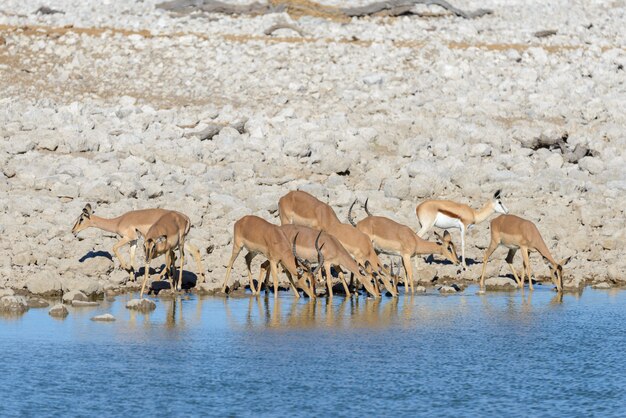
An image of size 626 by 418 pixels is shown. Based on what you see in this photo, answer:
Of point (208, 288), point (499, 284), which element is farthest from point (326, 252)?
point (499, 284)

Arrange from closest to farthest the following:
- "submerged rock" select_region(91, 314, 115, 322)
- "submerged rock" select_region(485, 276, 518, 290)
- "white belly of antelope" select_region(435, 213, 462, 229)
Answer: "submerged rock" select_region(91, 314, 115, 322)
"submerged rock" select_region(485, 276, 518, 290)
"white belly of antelope" select_region(435, 213, 462, 229)

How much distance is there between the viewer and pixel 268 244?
14.7 metres

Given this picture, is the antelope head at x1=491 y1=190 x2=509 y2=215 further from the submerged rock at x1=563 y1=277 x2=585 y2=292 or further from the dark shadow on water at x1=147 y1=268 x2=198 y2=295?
the dark shadow on water at x1=147 y1=268 x2=198 y2=295

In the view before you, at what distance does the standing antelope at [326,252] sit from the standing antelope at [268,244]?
17 centimetres

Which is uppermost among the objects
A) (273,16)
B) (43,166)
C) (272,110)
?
(273,16)

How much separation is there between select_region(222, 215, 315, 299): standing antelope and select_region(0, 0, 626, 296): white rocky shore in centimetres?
95

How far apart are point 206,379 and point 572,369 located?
325 cm

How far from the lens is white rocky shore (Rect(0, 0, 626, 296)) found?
1766 centimetres

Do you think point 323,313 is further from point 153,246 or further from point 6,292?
point 6,292

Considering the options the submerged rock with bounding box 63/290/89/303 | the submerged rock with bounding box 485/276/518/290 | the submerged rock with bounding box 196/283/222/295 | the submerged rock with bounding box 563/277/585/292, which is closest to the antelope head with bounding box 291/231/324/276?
the submerged rock with bounding box 196/283/222/295

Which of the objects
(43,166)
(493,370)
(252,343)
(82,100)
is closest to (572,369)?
(493,370)

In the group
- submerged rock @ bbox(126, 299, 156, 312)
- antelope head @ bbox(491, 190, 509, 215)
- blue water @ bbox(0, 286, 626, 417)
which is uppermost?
antelope head @ bbox(491, 190, 509, 215)

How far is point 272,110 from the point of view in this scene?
2330cm

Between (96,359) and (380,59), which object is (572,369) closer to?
(96,359)
